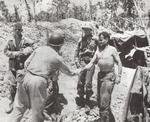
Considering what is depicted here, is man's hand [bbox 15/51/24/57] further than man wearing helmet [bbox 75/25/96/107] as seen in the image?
No

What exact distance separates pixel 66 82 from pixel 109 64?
3.79 meters

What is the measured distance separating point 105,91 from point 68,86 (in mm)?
3265

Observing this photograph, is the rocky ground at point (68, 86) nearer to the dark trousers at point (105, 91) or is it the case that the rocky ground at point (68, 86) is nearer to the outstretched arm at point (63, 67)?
the dark trousers at point (105, 91)

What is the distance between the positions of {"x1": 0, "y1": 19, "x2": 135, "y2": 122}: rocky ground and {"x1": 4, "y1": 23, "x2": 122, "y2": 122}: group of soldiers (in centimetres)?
35

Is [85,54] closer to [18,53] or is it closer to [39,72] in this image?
[18,53]

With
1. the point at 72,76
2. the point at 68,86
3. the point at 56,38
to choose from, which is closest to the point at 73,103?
the point at 72,76

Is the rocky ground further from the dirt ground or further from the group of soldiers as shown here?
the group of soldiers

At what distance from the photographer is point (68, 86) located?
1001 cm

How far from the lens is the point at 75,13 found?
17.9m

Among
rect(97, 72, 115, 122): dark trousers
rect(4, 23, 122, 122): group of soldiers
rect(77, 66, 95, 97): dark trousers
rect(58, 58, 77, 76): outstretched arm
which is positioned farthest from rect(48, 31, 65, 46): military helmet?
rect(77, 66, 95, 97): dark trousers

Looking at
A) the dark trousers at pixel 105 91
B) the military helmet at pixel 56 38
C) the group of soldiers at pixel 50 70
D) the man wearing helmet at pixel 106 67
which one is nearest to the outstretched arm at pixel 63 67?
the group of soldiers at pixel 50 70

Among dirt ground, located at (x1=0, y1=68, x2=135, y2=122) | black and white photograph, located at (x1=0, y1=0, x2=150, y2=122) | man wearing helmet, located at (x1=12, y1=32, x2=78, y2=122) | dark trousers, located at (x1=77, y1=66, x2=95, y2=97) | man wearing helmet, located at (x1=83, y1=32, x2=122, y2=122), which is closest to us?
man wearing helmet, located at (x1=12, y1=32, x2=78, y2=122)

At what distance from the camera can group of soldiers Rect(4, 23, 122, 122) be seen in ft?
17.6

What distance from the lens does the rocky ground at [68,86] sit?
788cm
